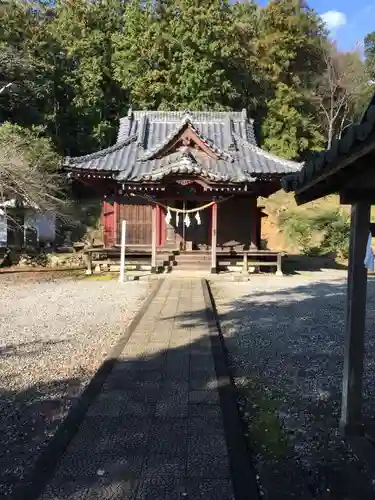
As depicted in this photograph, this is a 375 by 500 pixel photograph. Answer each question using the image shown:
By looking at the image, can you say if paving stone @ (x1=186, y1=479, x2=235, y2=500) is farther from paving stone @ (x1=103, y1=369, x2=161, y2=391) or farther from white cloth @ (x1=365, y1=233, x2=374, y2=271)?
white cloth @ (x1=365, y1=233, x2=374, y2=271)

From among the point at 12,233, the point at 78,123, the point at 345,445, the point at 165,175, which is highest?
the point at 78,123

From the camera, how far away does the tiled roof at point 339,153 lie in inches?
78.8

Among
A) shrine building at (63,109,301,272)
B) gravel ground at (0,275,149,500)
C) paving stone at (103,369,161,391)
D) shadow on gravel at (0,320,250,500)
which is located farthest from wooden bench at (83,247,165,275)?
shadow on gravel at (0,320,250,500)

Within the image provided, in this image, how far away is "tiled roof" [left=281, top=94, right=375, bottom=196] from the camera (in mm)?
2002

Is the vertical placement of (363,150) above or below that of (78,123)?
below

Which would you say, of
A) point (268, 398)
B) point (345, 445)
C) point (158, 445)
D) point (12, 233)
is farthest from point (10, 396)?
point (12, 233)

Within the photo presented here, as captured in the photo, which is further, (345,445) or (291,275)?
(291,275)

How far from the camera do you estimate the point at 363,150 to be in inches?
85.4

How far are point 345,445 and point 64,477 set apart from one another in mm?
2034

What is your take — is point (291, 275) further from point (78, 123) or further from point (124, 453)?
point (78, 123)

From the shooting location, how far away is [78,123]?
1180 inches

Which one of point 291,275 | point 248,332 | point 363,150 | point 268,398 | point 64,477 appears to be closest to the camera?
point 363,150

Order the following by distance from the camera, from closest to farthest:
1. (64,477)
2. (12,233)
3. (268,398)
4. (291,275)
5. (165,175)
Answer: (64,477) → (268,398) → (165,175) → (291,275) → (12,233)

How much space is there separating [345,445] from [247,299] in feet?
20.4
